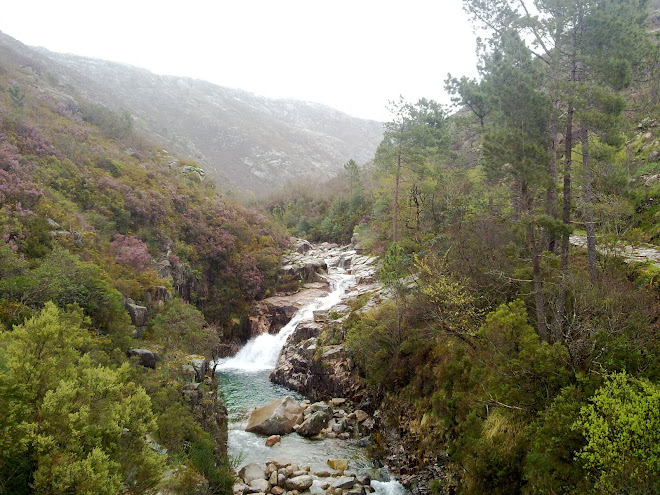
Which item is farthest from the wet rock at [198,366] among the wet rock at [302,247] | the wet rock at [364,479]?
the wet rock at [302,247]

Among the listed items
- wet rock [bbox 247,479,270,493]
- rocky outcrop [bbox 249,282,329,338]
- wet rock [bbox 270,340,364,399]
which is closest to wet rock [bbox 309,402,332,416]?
wet rock [bbox 270,340,364,399]

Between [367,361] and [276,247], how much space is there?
18552 millimetres

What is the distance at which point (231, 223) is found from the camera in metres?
30.3

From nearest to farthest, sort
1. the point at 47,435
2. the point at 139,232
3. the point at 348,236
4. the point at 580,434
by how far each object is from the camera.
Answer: the point at 47,435, the point at 580,434, the point at 139,232, the point at 348,236

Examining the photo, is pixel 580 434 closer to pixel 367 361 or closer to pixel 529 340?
pixel 529 340

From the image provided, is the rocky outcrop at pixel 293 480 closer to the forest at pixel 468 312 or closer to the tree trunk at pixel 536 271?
the forest at pixel 468 312

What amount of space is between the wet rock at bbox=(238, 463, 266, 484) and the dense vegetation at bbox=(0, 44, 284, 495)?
1.10 meters

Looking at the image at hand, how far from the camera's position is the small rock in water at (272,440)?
14.4m

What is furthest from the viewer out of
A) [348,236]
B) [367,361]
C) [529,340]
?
[348,236]

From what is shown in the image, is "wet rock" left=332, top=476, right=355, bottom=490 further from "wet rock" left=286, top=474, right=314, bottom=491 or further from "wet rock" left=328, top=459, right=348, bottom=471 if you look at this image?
"wet rock" left=328, top=459, right=348, bottom=471

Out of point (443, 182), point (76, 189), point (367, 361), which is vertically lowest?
point (367, 361)

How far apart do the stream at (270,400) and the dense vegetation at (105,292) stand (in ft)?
6.89

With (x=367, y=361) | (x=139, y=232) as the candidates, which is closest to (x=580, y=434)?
(x=367, y=361)

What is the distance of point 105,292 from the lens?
1177 centimetres
